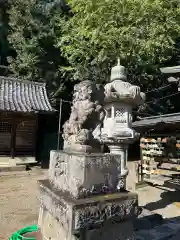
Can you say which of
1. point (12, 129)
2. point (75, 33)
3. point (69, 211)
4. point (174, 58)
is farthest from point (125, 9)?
point (69, 211)

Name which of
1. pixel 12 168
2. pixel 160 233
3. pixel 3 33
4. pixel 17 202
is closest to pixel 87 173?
pixel 160 233

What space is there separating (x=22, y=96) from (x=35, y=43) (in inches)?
174

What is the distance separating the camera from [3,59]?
1914 centimetres

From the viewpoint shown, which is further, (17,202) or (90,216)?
(17,202)

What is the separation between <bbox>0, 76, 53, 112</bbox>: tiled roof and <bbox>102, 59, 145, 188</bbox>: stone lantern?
7.66 meters

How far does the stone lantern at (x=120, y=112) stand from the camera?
5.88 metres

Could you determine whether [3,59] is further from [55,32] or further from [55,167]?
[55,167]

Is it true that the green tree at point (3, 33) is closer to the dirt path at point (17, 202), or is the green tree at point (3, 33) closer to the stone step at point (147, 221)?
the dirt path at point (17, 202)

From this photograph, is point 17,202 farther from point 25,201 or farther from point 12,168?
point 12,168

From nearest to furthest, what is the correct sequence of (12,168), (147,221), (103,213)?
(103,213), (147,221), (12,168)

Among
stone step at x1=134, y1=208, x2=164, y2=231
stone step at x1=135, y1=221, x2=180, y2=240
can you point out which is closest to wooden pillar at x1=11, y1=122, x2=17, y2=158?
stone step at x1=134, y1=208, x2=164, y2=231

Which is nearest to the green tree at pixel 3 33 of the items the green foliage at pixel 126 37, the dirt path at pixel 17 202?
the green foliage at pixel 126 37

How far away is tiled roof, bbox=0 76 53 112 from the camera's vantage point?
1279 cm

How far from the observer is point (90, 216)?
268 cm
